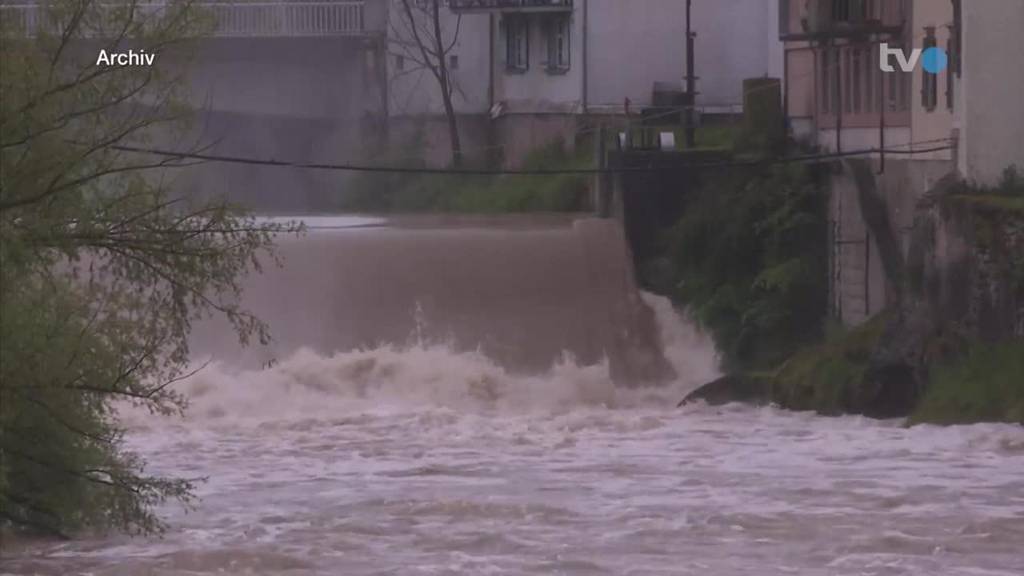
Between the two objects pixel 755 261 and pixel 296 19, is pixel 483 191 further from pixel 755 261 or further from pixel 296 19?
pixel 755 261

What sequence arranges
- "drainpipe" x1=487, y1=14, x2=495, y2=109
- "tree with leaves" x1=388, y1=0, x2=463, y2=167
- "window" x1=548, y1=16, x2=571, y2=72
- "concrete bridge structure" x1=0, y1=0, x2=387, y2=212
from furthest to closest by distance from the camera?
"drainpipe" x1=487, y1=14, x2=495, y2=109 < "concrete bridge structure" x1=0, y1=0, x2=387, y2=212 < "tree with leaves" x1=388, y1=0, x2=463, y2=167 < "window" x1=548, y1=16, x2=571, y2=72

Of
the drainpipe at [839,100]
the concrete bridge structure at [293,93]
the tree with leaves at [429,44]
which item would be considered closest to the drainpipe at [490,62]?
the tree with leaves at [429,44]

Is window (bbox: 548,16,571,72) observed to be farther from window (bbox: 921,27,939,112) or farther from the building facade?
window (bbox: 921,27,939,112)

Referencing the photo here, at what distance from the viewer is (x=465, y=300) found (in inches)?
1154

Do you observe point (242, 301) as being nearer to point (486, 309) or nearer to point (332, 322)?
point (332, 322)

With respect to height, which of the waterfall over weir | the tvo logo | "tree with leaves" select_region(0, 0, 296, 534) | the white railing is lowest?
the waterfall over weir

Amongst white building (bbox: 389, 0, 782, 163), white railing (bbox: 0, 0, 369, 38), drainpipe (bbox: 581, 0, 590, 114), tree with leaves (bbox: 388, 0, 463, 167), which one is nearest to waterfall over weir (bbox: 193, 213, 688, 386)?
white building (bbox: 389, 0, 782, 163)

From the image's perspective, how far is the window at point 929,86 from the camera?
2614 centimetres

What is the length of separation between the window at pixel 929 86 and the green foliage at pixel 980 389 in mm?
3794

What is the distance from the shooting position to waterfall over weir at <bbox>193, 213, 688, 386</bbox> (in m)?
28.4

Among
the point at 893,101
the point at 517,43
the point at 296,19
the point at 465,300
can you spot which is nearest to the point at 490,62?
the point at 517,43

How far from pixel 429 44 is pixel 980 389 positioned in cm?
2712

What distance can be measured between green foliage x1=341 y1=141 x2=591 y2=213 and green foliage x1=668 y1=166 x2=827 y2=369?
7.53 metres

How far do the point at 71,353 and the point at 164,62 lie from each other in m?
2.34
